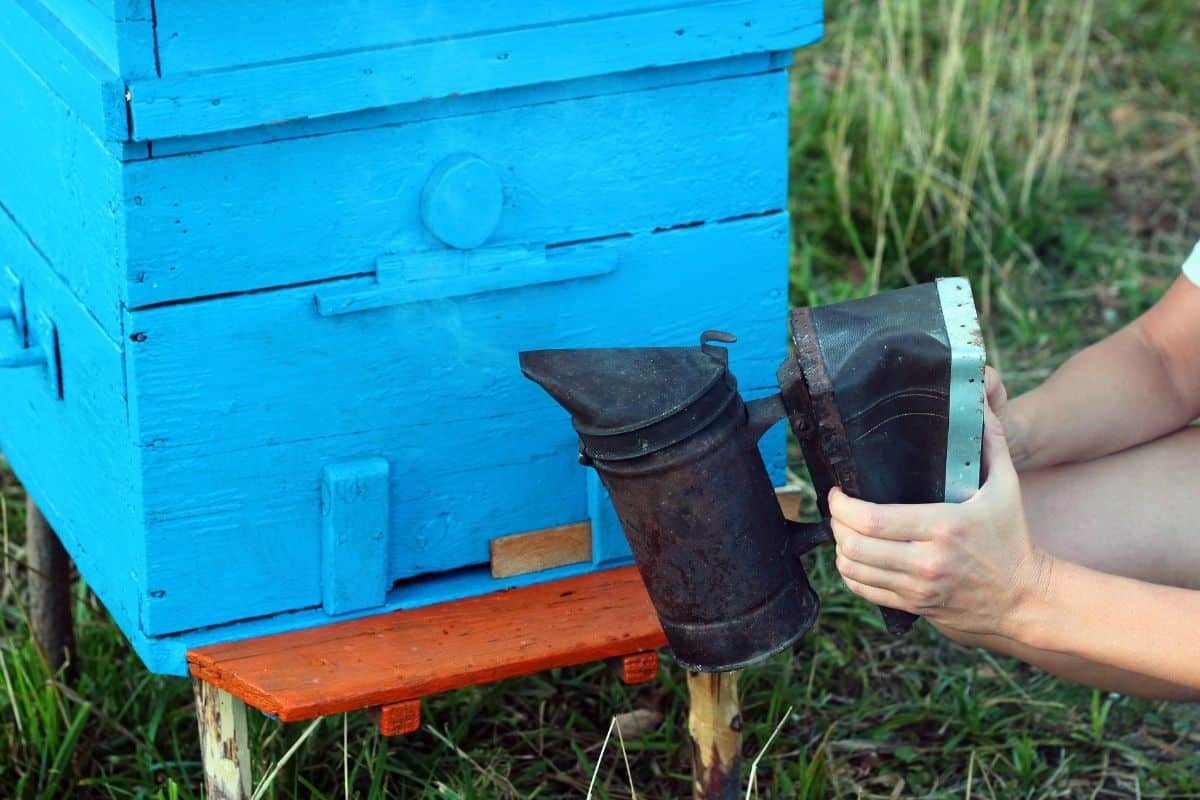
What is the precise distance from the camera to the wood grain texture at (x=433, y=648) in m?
1.88

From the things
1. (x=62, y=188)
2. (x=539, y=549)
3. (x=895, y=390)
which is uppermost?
(x=62, y=188)

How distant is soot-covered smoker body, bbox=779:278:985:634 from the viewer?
1.62m

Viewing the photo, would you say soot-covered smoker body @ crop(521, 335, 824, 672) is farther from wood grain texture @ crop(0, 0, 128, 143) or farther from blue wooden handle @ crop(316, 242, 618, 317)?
wood grain texture @ crop(0, 0, 128, 143)

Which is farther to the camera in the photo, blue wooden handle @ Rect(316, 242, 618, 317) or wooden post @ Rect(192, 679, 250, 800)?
wooden post @ Rect(192, 679, 250, 800)

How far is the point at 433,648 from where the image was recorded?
1.96 metres

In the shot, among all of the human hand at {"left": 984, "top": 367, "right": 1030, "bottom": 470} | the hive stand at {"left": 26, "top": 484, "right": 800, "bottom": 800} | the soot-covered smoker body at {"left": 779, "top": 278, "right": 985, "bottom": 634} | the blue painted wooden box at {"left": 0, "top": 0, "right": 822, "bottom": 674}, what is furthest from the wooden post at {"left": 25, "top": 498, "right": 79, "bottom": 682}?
the human hand at {"left": 984, "top": 367, "right": 1030, "bottom": 470}

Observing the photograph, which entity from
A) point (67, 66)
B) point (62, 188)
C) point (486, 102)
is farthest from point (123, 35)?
point (486, 102)

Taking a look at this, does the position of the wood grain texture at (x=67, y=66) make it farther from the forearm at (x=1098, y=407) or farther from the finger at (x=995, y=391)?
the forearm at (x=1098, y=407)

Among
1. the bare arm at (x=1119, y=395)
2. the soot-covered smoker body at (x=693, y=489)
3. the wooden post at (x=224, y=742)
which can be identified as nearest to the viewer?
the soot-covered smoker body at (x=693, y=489)

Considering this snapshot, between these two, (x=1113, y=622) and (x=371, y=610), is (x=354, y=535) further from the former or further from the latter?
(x=1113, y=622)

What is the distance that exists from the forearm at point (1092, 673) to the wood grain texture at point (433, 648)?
1.60 feet

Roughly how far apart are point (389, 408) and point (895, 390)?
62cm

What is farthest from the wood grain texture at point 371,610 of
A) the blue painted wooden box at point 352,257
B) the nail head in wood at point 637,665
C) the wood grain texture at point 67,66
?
the wood grain texture at point 67,66

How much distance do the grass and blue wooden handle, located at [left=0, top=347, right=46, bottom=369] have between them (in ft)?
1.70
